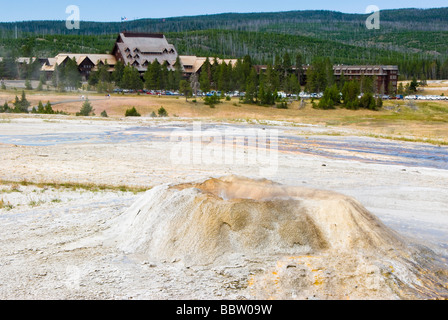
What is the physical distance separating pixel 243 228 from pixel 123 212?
390 cm

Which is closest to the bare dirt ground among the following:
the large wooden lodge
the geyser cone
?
the geyser cone

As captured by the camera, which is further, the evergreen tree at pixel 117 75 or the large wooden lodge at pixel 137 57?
the large wooden lodge at pixel 137 57

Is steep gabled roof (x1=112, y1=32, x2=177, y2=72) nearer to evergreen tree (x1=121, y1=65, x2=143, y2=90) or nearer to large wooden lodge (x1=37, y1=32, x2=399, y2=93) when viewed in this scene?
large wooden lodge (x1=37, y1=32, x2=399, y2=93)

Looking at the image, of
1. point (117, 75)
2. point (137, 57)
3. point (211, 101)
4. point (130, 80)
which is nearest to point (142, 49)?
point (137, 57)

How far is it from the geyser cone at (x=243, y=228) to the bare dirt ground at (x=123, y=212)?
46cm

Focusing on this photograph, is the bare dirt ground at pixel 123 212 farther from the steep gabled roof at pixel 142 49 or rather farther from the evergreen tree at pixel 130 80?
the steep gabled roof at pixel 142 49

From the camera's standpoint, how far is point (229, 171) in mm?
24250

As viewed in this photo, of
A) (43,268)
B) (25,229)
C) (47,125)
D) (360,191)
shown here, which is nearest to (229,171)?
(360,191)

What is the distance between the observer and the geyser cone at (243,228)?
434 inches

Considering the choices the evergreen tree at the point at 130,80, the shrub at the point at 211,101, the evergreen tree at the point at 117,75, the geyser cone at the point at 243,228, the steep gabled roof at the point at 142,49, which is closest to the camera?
the geyser cone at the point at 243,228

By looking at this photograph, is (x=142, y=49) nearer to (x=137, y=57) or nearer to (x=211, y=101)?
(x=137, y=57)

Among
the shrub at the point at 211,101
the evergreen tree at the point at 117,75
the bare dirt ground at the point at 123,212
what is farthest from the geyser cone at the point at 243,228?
the evergreen tree at the point at 117,75

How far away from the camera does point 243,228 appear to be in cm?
1131

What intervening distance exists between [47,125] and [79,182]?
84.0ft
